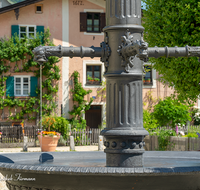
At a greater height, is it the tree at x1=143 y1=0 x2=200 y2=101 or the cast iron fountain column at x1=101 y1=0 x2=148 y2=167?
the tree at x1=143 y1=0 x2=200 y2=101

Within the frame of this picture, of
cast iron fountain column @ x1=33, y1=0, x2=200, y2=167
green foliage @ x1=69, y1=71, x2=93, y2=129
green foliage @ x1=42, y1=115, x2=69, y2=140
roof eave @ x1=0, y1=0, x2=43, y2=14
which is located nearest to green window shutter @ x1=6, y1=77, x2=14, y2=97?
green foliage @ x1=69, y1=71, x2=93, y2=129

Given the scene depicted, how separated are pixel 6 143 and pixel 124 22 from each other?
17625mm

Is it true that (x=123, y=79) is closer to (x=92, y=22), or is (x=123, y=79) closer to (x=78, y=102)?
(x=78, y=102)

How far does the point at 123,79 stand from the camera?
3.47 m

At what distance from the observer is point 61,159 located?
431cm

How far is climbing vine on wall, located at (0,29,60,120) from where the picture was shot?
2275 centimetres

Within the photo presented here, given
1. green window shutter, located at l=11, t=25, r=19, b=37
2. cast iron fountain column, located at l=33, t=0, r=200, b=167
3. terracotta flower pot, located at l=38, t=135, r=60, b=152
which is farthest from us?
green window shutter, located at l=11, t=25, r=19, b=37

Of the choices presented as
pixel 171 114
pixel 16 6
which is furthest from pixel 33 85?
pixel 171 114

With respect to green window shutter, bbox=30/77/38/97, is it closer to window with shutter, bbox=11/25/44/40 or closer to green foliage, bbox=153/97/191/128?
window with shutter, bbox=11/25/44/40

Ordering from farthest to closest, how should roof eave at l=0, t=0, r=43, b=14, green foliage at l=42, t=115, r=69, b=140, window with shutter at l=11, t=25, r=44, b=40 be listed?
window with shutter at l=11, t=25, r=44, b=40, roof eave at l=0, t=0, r=43, b=14, green foliage at l=42, t=115, r=69, b=140

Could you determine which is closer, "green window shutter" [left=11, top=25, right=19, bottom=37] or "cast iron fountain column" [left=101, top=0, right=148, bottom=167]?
"cast iron fountain column" [left=101, top=0, right=148, bottom=167]

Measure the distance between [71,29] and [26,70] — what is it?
379cm

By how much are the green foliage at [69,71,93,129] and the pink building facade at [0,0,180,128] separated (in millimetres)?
337

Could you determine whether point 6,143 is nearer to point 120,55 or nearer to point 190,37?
point 190,37
